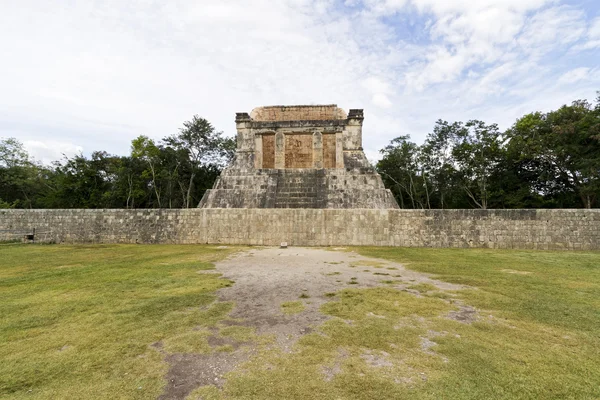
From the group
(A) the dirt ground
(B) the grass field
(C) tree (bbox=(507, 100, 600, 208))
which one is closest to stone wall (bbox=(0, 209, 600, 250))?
(A) the dirt ground

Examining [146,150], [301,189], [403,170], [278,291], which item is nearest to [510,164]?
[403,170]

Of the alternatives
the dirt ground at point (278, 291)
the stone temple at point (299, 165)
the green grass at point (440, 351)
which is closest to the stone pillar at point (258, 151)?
the stone temple at point (299, 165)

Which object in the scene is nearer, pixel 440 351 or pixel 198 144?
pixel 440 351

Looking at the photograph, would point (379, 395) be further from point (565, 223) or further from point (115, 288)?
point (565, 223)

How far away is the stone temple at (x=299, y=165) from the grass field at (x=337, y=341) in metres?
6.50

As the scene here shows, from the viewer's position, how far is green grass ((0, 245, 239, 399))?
1942 mm

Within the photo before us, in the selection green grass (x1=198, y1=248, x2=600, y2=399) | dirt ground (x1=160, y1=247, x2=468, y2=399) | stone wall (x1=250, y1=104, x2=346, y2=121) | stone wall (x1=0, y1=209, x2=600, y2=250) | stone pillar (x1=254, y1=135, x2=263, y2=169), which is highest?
stone wall (x1=250, y1=104, x2=346, y2=121)

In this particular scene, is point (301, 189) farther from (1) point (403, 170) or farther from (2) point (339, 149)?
(1) point (403, 170)

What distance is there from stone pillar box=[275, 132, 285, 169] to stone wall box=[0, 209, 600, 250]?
12.1 feet

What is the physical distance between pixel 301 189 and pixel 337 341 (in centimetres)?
927

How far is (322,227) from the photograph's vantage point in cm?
973

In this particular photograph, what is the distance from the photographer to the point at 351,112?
13195 millimetres

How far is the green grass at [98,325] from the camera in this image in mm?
1942

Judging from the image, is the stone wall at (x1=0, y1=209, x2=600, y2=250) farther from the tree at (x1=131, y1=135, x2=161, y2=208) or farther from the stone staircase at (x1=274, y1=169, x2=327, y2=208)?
the tree at (x1=131, y1=135, x2=161, y2=208)
